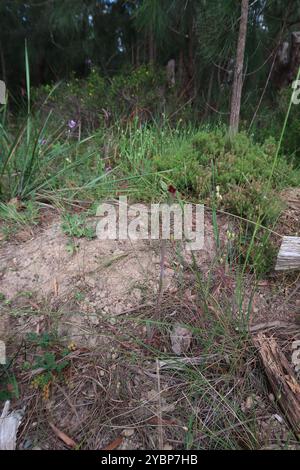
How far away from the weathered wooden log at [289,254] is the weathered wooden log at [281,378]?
0.41m

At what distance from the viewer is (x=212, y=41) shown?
10.8ft

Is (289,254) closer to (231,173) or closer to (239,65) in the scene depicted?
(231,173)

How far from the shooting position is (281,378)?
1406 millimetres

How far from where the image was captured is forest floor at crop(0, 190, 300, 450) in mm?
1373

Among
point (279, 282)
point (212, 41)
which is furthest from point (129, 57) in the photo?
point (279, 282)

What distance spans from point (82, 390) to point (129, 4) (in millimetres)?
5335

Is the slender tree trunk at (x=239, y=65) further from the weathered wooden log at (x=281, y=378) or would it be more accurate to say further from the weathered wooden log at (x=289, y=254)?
the weathered wooden log at (x=281, y=378)

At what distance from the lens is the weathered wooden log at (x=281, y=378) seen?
52.7 inches

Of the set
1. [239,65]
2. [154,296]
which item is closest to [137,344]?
[154,296]

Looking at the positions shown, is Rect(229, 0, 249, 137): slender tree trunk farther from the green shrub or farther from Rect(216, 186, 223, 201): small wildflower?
Rect(216, 186, 223, 201): small wildflower

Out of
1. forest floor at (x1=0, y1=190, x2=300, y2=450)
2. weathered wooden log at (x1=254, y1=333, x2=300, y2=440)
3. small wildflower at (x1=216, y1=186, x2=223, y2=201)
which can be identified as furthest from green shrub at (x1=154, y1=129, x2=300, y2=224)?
weathered wooden log at (x1=254, y1=333, x2=300, y2=440)

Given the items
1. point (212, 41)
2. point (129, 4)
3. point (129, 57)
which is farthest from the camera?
point (129, 57)

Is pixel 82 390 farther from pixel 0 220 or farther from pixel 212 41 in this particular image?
pixel 212 41

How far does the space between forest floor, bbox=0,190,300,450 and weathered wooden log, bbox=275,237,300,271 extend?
94 millimetres
